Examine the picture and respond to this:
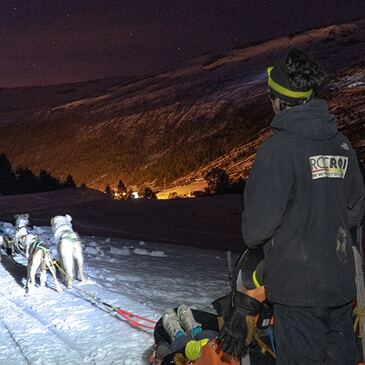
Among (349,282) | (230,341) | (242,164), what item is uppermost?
(349,282)

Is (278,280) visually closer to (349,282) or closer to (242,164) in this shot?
(349,282)

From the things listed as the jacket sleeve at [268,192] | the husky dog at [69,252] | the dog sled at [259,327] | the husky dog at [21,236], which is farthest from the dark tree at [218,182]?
the jacket sleeve at [268,192]

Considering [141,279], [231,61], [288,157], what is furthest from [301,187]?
[231,61]

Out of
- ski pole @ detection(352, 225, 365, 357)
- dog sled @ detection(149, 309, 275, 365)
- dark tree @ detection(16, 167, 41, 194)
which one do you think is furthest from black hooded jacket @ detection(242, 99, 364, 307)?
dark tree @ detection(16, 167, 41, 194)

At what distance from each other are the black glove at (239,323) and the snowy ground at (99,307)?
2.11m

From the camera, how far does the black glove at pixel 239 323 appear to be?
2660 millimetres

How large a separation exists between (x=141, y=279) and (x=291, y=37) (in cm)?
17817

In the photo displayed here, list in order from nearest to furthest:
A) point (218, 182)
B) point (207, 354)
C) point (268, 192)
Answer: point (268, 192)
point (207, 354)
point (218, 182)

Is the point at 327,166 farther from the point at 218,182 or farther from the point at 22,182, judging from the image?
the point at 22,182

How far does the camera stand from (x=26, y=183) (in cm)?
4656

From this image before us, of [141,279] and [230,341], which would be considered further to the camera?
[141,279]

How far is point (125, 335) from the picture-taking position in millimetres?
5262

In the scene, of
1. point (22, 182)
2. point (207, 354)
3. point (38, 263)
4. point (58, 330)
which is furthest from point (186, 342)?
point (22, 182)

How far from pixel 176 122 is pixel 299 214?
140 meters
